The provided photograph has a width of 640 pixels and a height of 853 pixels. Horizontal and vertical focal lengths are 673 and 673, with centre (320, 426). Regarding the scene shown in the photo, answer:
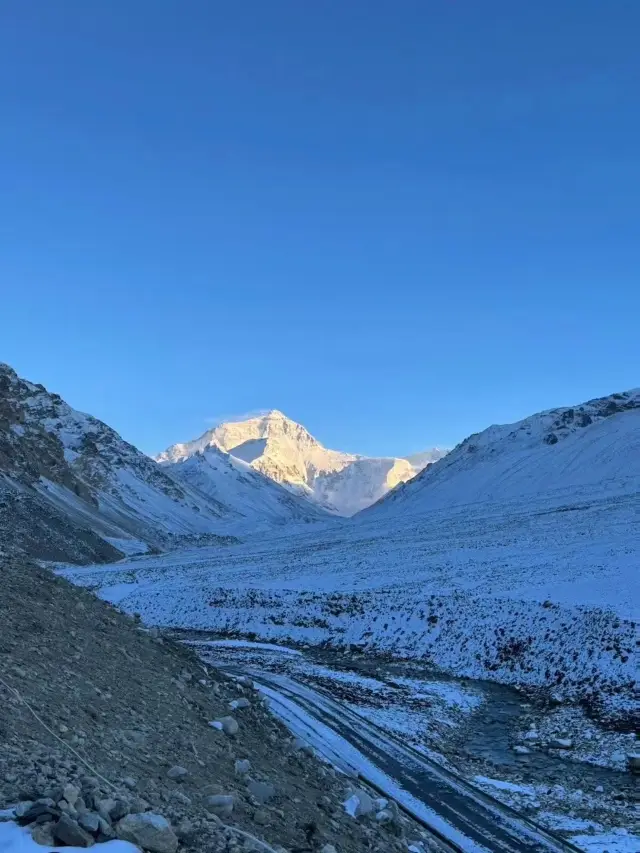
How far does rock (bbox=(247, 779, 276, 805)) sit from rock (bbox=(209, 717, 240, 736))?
10.0ft

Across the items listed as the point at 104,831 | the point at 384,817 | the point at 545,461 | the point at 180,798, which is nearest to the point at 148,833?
the point at 104,831

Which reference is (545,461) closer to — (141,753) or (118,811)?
(141,753)

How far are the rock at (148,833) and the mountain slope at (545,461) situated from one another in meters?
85.1

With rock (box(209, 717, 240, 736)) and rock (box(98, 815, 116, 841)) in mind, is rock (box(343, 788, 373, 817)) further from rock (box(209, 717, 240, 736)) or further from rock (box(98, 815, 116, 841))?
rock (box(98, 815, 116, 841))

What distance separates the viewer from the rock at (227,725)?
46.6ft

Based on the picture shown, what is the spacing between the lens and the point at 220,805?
357 inches

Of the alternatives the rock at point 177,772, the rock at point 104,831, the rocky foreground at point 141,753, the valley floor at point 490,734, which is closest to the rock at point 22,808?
the rocky foreground at point 141,753

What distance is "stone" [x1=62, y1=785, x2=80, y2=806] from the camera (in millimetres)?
6875

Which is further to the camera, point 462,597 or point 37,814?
point 462,597

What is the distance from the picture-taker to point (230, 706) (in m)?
16.2

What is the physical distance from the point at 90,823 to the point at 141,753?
4.28 m

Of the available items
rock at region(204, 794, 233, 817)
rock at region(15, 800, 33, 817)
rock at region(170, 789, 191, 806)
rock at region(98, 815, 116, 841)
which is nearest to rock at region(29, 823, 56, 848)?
rock at region(15, 800, 33, 817)

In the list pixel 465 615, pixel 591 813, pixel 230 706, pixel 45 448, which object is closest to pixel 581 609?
pixel 465 615

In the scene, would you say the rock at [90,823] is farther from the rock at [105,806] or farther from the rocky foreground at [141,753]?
the rock at [105,806]
